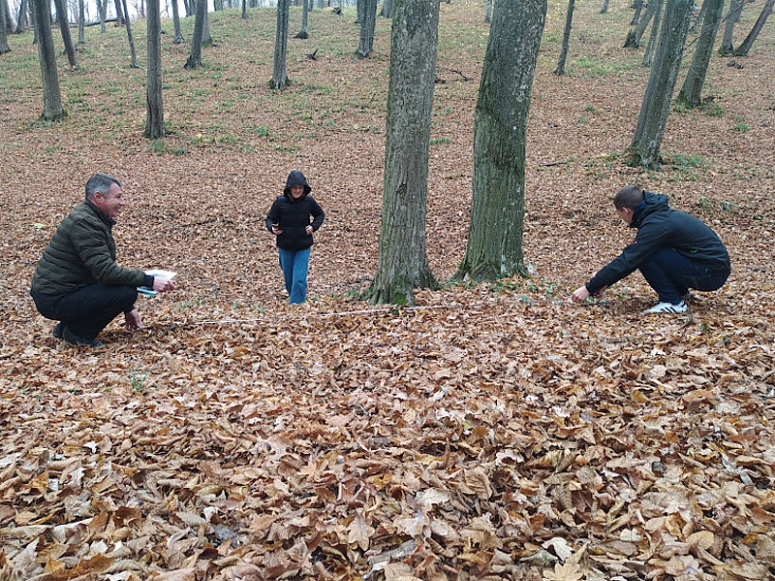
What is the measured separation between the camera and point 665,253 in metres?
5.05

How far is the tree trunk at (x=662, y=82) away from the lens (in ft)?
35.2

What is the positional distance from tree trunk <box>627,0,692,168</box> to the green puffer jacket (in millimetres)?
11207

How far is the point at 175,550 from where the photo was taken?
230 cm

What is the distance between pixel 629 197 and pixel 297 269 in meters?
4.27

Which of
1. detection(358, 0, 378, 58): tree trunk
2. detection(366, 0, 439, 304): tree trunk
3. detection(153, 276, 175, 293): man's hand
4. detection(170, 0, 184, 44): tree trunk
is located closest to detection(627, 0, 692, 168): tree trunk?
detection(366, 0, 439, 304): tree trunk

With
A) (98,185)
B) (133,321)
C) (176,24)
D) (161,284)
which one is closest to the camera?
(98,185)

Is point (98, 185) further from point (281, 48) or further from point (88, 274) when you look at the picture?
point (281, 48)

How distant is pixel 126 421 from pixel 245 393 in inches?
34.3

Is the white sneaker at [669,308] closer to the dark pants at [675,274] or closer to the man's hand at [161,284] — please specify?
the dark pants at [675,274]

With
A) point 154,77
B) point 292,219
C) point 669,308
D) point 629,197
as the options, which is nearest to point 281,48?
point 154,77

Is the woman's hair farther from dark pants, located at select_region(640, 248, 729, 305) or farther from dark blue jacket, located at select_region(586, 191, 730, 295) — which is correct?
dark pants, located at select_region(640, 248, 729, 305)

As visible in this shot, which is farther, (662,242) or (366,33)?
(366,33)

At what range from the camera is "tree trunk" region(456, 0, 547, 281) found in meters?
5.91

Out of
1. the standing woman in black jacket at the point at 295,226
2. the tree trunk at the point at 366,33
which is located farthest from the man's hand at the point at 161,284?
the tree trunk at the point at 366,33
